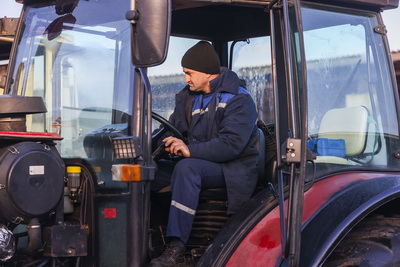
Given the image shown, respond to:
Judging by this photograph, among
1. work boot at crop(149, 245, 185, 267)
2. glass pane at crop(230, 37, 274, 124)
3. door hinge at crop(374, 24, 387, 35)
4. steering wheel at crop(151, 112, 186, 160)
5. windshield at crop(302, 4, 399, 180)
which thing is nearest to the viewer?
work boot at crop(149, 245, 185, 267)

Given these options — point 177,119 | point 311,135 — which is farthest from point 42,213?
point 311,135

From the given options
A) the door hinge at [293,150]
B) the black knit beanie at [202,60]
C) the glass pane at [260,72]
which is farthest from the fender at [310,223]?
the glass pane at [260,72]

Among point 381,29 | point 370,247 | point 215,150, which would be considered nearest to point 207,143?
point 215,150

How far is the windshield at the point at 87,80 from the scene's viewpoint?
127 inches

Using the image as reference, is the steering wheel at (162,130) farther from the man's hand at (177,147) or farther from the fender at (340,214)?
the fender at (340,214)

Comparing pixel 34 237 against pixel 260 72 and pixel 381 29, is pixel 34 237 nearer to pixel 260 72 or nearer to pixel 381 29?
pixel 260 72

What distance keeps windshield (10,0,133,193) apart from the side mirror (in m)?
0.37

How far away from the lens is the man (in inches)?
124

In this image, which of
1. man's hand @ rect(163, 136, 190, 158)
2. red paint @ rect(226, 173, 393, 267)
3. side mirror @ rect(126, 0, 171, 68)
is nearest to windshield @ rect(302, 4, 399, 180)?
red paint @ rect(226, 173, 393, 267)

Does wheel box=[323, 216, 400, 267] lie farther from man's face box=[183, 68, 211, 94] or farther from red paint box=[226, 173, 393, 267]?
man's face box=[183, 68, 211, 94]

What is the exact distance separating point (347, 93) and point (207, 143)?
766mm

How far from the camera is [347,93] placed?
11.1ft

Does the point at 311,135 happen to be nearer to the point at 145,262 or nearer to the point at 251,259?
the point at 251,259

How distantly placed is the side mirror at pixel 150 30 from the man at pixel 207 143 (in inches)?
24.1
